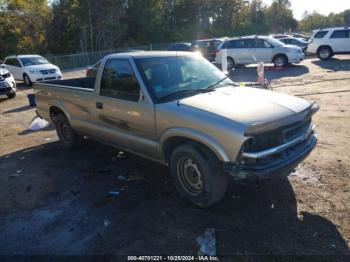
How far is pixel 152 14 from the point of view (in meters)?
40.5

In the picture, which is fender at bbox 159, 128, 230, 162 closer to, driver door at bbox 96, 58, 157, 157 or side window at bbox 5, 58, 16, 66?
driver door at bbox 96, 58, 157, 157

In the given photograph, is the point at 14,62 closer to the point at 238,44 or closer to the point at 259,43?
the point at 238,44

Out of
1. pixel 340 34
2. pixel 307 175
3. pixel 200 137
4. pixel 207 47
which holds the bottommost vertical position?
pixel 307 175

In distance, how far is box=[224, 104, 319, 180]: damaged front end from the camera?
3.51 m

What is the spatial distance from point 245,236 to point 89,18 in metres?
34.6

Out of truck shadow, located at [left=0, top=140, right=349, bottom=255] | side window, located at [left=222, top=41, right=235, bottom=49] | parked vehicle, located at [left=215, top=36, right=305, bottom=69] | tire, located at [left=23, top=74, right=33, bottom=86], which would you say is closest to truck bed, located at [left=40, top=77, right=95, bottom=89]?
truck shadow, located at [left=0, top=140, right=349, bottom=255]

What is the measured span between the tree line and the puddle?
31.8 m

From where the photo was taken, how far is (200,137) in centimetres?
376

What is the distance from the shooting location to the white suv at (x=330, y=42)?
19.5 m

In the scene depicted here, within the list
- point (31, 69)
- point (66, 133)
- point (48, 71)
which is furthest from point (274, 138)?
point (31, 69)

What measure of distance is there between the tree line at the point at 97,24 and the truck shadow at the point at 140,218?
30.3 metres

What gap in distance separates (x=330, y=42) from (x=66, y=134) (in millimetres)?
18147

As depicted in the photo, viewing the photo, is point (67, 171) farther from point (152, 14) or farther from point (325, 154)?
point (152, 14)

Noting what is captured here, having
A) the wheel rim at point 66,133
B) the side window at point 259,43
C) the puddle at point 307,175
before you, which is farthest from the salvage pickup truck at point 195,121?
the side window at point 259,43
